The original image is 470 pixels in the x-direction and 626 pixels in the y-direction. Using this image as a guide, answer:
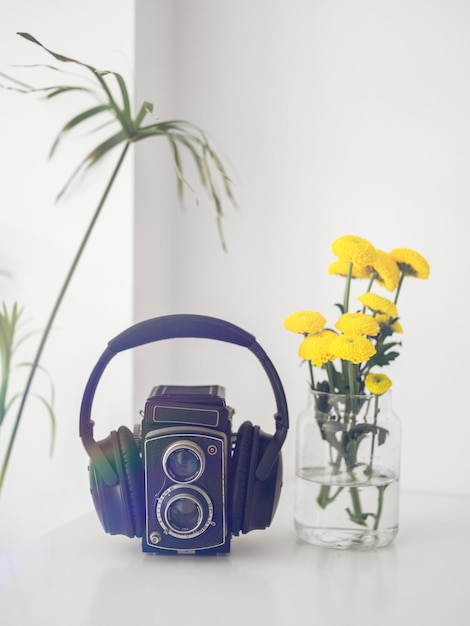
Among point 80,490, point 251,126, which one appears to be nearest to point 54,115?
point 251,126

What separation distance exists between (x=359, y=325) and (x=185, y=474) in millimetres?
278

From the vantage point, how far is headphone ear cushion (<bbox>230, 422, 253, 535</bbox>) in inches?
37.5

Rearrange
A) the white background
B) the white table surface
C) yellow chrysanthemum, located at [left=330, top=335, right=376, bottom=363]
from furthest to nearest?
1. the white background
2. yellow chrysanthemum, located at [left=330, top=335, right=376, bottom=363]
3. the white table surface

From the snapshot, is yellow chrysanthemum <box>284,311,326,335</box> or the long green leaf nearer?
the long green leaf

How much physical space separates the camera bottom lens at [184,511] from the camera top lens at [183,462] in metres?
0.01

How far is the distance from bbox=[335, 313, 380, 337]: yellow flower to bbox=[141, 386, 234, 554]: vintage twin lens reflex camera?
0.18 metres

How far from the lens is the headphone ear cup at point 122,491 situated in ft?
3.09

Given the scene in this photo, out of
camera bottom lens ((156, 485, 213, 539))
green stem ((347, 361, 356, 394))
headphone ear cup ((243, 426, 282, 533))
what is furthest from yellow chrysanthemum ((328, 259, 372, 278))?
camera bottom lens ((156, 485, 213, 539))

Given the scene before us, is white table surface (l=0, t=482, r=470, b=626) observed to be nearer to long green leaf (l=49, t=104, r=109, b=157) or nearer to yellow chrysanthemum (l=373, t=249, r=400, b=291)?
yellow chrysanthemum (l=373, t=249, r=400, b=291)

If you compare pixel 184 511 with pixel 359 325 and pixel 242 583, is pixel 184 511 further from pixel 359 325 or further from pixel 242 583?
pixel 359 325

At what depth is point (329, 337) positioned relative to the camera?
98cm

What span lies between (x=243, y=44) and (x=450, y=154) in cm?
42

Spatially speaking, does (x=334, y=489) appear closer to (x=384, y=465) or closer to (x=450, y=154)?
(x=384, y=465)

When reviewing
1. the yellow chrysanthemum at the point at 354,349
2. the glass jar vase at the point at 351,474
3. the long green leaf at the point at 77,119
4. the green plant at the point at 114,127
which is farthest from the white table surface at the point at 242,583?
the long green leaf at the point at 77,119
